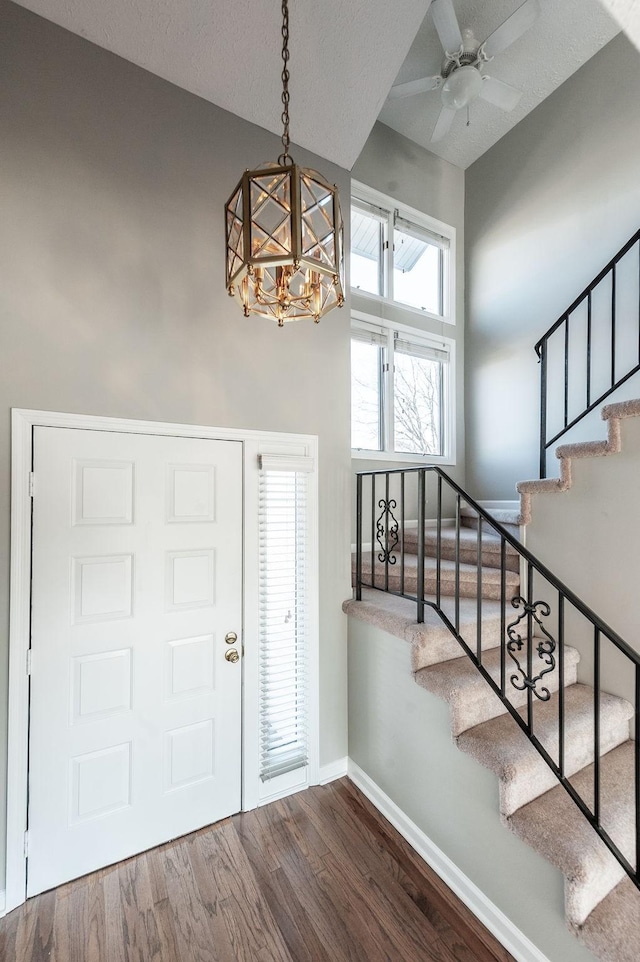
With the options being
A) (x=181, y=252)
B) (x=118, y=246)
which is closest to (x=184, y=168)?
(x=181, y=252)

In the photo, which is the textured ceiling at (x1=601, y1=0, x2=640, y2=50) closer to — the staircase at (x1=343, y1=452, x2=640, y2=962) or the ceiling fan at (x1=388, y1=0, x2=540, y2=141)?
the ceiling fan at (x1=388, y1=0, x2=540, y2=141)

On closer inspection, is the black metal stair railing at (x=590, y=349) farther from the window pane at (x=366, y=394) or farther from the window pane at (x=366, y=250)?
the window pane at (x=366, y=250)

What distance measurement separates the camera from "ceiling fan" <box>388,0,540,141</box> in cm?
283

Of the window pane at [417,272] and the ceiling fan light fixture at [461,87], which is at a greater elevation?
the ceiling fan light fixture at [461,87]

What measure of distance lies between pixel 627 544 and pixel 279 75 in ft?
10.8

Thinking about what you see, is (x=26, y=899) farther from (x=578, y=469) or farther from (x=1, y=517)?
(x=578, y=469)

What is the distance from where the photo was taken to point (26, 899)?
1.92 m

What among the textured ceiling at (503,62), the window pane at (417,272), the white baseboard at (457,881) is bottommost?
the white baseboard at (457,881)

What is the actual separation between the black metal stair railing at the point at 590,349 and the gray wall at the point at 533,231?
6.4 inches

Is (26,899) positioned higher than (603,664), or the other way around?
(603,664)

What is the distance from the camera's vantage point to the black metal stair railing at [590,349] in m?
3.16

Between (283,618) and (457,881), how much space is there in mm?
1494

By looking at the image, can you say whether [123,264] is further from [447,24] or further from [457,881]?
[457,881]

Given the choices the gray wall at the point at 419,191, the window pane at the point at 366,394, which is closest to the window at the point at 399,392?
the window pane at the point at 366,394
